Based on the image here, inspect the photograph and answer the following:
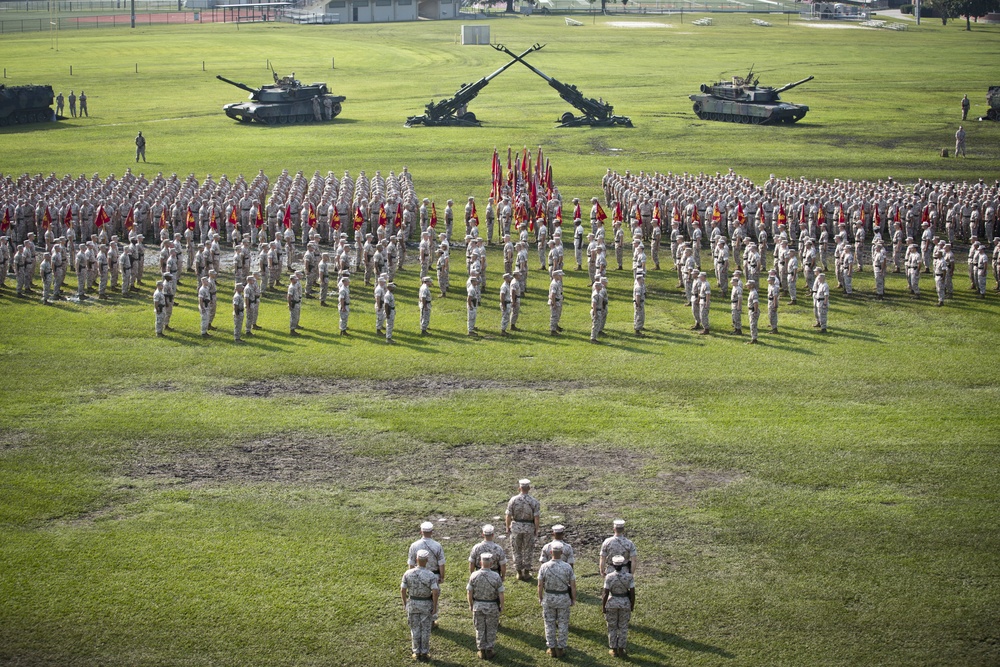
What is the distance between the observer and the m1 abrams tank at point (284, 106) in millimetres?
60750

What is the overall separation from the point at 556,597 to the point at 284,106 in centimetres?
5214

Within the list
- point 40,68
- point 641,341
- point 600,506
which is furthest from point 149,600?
point 40,68

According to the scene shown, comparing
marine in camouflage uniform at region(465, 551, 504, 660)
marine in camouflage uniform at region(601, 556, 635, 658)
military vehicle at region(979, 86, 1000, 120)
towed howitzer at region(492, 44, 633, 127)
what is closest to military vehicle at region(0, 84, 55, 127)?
towed howitzer at region(492, 44, 633, 127)

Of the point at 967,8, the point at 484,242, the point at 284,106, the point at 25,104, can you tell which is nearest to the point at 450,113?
the point at 284,106

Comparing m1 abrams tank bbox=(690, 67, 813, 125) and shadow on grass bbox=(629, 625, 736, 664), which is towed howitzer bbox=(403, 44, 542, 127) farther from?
shadow on grass bbox=(629, 625, 736, 664)

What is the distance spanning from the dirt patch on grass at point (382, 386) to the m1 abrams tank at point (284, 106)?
1620 inches

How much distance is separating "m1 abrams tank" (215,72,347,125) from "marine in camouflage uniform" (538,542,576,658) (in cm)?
5122

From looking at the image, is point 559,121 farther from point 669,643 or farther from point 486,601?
point 486,601

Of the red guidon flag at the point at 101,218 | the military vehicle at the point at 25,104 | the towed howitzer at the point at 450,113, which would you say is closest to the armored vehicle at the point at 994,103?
the towed howitzer at the point at 450,113

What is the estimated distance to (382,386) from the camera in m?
21.8

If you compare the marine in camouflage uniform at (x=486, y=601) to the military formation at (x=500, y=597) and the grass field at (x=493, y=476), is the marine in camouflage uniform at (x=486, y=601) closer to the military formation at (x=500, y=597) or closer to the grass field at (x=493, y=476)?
the military formation at (x=500, y=597)

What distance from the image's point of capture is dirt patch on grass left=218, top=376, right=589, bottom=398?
21406 millimetres

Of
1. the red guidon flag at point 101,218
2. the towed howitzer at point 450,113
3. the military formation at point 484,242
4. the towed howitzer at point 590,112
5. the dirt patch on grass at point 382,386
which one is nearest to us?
the dirt patch on grass at point 382,386

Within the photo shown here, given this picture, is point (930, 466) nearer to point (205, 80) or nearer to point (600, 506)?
point (600, 506)
